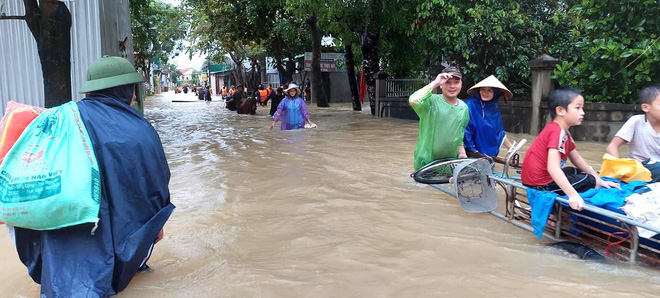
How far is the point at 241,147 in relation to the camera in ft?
33.4

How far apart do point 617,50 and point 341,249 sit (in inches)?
285

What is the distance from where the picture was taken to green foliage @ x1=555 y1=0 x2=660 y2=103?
28.1 ft

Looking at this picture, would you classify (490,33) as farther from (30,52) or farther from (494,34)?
(30,52)

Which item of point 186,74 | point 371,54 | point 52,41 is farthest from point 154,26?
point 186,74

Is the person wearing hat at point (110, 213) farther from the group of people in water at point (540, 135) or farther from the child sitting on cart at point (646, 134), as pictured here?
the child sitting on cart at point (646, 134)

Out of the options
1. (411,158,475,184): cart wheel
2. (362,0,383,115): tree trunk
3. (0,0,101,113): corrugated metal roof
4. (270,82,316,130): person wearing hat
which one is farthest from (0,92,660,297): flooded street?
(362,0,383,115): tree trunk

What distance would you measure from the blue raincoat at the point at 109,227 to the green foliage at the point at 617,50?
8368 millimetres

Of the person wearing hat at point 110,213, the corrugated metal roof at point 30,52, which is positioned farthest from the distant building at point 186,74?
the person wearing hat at point 110,213

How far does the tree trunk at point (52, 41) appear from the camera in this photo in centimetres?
597

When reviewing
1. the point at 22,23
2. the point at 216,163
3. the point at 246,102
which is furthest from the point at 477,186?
the point at 246,102

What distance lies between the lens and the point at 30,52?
796 centimetres

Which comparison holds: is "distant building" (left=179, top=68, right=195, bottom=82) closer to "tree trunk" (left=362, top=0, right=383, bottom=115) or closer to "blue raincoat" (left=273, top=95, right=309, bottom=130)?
"tree trunk" (left=362, top=0, right=383, bottom=115)

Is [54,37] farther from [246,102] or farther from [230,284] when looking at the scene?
[246,102]

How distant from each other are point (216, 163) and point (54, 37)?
10.1 ft
